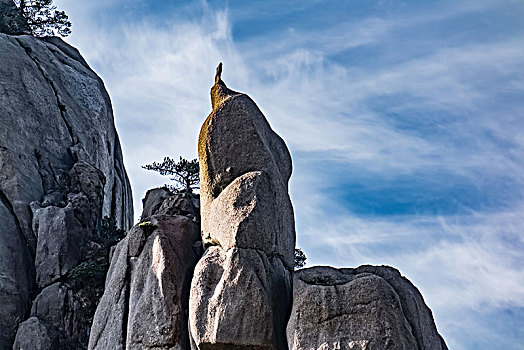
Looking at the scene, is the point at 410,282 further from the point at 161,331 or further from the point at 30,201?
the point at 30,201

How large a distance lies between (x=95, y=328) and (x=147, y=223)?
12.8 feet

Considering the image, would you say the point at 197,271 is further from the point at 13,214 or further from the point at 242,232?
the point at 13,214

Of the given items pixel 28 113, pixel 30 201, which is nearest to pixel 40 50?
pixel 28 113

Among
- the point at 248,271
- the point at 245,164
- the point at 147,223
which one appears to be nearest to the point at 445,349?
the point at 248,271

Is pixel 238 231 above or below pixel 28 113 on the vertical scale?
below

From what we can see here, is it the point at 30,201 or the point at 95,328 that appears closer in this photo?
the point at 95,328

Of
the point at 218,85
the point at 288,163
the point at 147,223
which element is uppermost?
the point at 218,85

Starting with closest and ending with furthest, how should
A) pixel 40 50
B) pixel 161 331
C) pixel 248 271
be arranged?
pixel 248 271 < pixel 161 331 < pixel 40 50

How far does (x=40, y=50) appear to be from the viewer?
4766 centimetres

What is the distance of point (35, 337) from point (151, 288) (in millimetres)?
8409

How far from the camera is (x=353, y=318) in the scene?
69.0 feet

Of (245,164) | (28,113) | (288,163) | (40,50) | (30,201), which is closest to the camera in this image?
(245,164)

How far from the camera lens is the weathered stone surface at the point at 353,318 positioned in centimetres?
2059

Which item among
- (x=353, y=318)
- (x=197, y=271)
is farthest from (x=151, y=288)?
(x=353, y=318)
